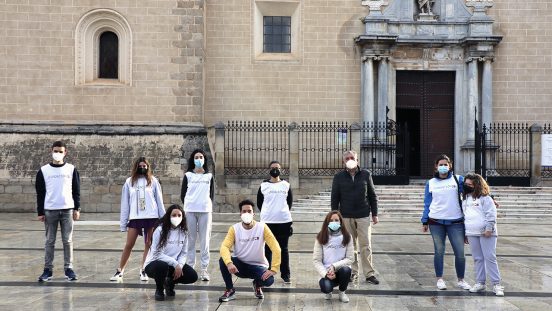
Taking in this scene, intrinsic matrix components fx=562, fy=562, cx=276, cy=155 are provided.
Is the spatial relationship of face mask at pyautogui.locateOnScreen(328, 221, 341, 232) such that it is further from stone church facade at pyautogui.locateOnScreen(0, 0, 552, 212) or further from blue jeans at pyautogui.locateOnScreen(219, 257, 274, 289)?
stone church facade at pyautogui.locateOnScreen(0, 0, 552, 212)

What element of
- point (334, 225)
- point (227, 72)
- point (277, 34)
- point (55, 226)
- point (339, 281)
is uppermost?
point (277, 34)

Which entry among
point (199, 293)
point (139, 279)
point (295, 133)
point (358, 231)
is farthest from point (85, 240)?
point (295, 133)

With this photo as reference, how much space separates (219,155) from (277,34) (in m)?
5.82

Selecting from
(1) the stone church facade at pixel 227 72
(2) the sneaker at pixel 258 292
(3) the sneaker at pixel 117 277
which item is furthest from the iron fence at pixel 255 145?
(2) the sneaker at pixel 258 292

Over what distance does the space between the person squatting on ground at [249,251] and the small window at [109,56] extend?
1469cm

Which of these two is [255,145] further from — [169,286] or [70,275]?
[169,286]

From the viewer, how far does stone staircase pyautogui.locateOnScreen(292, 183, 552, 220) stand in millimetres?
17125

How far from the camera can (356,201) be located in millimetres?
7859

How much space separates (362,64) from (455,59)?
362 cm

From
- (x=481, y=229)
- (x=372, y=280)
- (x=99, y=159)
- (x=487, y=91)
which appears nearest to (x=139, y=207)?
(x=372, y=280)

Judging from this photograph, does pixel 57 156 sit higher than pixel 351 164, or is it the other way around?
pixel 57 156

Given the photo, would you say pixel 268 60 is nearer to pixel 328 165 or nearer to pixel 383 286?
pixel 328 165

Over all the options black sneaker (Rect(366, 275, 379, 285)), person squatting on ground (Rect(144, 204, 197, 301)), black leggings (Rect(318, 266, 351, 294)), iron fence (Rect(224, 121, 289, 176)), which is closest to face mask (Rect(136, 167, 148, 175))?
person squatting on ground (Rect(144, 204, 197, 301))

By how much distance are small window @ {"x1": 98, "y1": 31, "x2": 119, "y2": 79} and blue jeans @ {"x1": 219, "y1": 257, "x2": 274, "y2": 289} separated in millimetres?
14850
